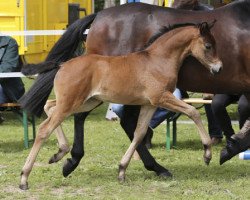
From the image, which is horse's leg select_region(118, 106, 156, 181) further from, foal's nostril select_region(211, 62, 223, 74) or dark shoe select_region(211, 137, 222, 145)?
dark shoe select_region(211, 137, 222, 145)

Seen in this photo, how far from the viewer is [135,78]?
6246mm

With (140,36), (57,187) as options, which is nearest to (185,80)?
(140,36)

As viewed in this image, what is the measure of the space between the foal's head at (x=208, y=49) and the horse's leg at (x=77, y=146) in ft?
3.58

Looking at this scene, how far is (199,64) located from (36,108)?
63.8 inches

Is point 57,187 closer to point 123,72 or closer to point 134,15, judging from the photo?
point 123,72

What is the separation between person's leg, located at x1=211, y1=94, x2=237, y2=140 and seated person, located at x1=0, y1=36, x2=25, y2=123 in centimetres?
284

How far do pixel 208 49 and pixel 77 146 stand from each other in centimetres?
163

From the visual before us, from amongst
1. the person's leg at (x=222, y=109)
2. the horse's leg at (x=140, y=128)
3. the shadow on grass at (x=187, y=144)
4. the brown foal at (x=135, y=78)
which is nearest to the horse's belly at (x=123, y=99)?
the brown foal at (x=135, y=78)

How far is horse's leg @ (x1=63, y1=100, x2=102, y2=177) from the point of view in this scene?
656 centimetres

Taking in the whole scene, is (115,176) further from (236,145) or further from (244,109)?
(244,109)

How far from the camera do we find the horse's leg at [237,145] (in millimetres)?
6844

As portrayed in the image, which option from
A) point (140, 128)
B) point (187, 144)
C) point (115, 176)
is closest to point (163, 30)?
point (140, 128)

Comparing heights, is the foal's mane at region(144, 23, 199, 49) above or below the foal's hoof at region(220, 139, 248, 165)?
above

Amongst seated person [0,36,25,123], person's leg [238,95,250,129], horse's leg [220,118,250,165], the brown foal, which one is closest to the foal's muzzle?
the brown foal
